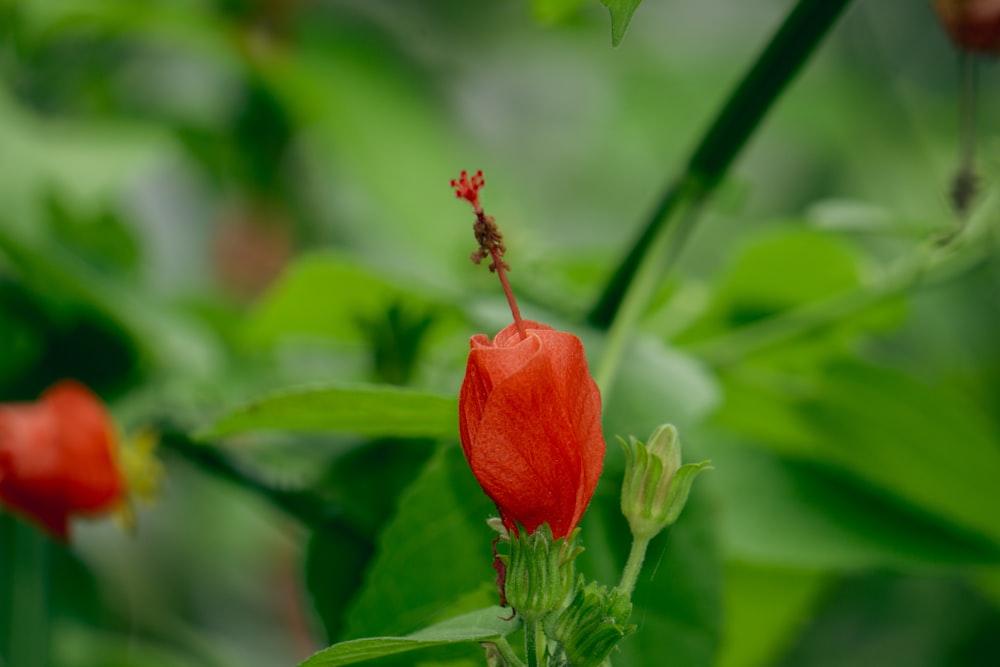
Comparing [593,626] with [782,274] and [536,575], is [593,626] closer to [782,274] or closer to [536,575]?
[536,575]

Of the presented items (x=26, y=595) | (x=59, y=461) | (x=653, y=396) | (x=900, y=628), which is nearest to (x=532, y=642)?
(x=653, y=396)

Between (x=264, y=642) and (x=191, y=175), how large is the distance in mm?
610

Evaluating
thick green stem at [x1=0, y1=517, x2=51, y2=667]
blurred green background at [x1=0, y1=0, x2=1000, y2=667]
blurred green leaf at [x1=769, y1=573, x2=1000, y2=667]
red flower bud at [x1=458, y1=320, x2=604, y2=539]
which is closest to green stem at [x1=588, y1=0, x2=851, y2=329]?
blurred green background at [x1=0, y1=0, x2=1000, y2=667]

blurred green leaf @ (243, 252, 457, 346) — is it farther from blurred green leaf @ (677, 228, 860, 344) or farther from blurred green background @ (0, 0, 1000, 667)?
blurred green leaf @ (677, 228, 860, 344)

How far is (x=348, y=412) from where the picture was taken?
31cm

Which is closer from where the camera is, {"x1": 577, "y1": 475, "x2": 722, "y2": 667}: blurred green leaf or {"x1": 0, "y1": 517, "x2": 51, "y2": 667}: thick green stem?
{"x1": 577, "y1": 475, "x2": 722, "y2": 667}: blurred green leaf

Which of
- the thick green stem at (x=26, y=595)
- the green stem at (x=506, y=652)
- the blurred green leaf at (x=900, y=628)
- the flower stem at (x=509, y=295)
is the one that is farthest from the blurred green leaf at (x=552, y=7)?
the blurred green leaf at (x=900, y=628)

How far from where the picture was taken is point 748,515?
0.45 meters

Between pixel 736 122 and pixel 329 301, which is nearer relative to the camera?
pixel 736 122

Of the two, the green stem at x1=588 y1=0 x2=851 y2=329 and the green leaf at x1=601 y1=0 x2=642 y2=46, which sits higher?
the green stem at x1=588 y1=0 x2=851 y2=329

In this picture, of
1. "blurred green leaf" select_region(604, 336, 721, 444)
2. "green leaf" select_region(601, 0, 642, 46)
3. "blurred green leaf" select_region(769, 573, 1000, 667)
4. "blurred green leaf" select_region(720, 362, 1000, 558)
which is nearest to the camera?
"green leaf" select_region(601, 0, 642, 46)

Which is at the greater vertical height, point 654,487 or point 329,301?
point 329,301

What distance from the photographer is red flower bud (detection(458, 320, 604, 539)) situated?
0.75 feet

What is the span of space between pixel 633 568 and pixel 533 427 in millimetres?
45
